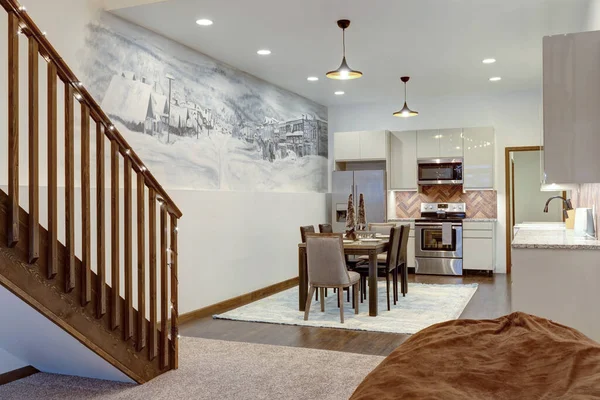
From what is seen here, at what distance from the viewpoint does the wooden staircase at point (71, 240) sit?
8.74 ft

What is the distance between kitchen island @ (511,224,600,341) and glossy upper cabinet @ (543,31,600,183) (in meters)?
0.42

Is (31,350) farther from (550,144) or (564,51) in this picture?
(564,51)

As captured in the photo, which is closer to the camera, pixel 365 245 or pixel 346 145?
pixel 365 245

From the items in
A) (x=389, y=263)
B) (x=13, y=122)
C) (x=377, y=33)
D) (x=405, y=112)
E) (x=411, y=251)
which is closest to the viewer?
(x=13, y=122)

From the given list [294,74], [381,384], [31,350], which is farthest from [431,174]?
[381,384]

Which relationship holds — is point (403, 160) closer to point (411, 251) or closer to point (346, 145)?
point (346, 145)

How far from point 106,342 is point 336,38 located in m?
3.69

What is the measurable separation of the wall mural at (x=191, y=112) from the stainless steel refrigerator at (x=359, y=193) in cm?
89

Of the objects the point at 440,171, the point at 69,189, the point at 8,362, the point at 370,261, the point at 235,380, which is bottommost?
the point at 235,380

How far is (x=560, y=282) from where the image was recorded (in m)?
3.44

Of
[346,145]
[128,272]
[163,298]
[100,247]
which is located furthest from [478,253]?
[100,247]

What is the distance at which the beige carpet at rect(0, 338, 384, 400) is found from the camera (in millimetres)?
3520

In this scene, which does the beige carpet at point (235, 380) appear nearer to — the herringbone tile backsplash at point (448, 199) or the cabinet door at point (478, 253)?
the cabinet door at point (478, 253)

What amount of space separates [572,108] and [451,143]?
5811 millimetres
